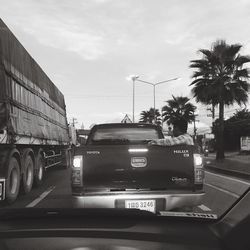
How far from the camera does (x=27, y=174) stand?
518 inches

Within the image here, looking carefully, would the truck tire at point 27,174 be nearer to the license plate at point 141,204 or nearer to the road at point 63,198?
the road at point 63,198

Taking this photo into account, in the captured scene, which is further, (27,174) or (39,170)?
(39,170)

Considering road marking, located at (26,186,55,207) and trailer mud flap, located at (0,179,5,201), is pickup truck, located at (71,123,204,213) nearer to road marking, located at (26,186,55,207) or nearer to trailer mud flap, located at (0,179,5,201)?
trailer mud flap, located at (0,179,5,201)

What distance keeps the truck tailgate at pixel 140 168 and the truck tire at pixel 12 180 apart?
10.8ft

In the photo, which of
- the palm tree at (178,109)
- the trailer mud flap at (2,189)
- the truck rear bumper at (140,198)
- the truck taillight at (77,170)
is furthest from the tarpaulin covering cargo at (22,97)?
the palm tree at (178,109)

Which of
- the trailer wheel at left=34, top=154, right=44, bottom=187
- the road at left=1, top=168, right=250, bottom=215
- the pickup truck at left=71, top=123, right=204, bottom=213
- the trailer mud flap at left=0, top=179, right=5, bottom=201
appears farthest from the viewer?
the trailer wheel at left=34, top=154, right=44, bottom=187

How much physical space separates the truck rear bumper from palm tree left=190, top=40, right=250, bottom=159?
28.6 meters

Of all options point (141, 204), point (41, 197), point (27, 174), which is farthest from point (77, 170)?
point (27, 174)

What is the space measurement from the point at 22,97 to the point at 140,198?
6.56 metres

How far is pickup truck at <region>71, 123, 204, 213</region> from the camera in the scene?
25.4ft

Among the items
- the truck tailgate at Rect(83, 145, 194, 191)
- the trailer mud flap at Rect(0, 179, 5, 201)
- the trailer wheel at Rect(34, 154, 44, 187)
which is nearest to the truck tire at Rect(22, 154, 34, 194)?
the trailer wheel at Rect(34, 154, 44, 187)

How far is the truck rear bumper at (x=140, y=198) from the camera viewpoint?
764 cm

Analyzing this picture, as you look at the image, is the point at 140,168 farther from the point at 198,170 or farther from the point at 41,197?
the point at 41,197

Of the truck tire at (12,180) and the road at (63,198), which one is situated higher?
the truck tire at (12,180)
